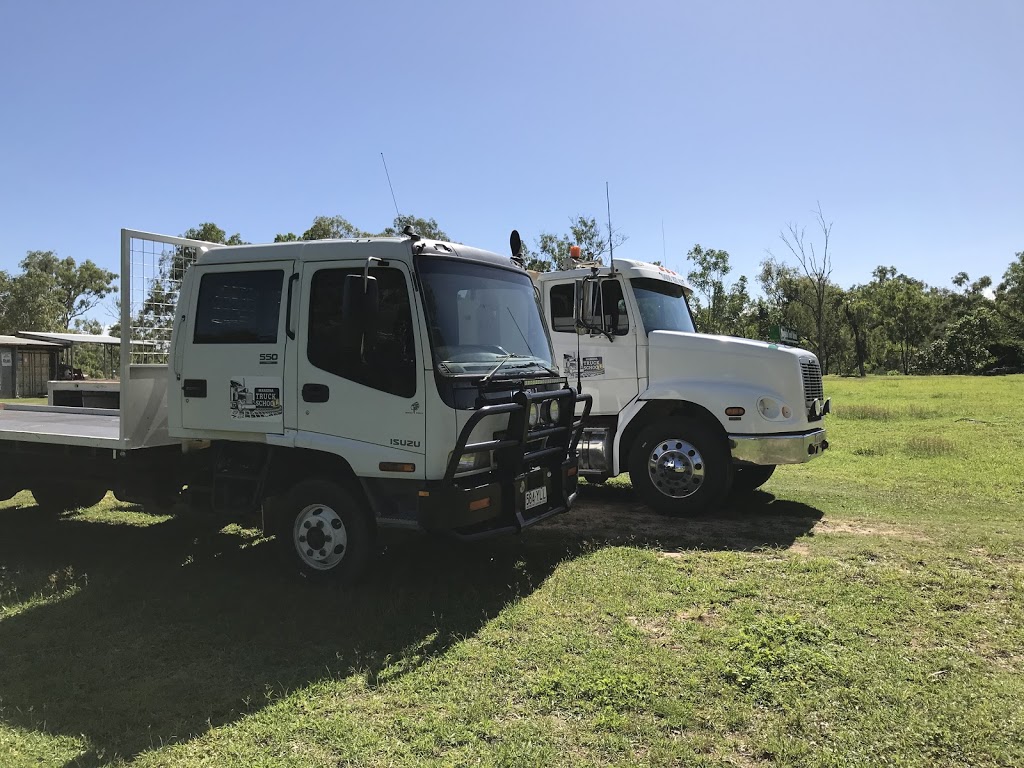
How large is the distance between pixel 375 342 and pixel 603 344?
3.90m

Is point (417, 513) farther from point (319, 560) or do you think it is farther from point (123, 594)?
point (123, 594)

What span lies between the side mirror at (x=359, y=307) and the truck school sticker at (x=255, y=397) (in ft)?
2.95

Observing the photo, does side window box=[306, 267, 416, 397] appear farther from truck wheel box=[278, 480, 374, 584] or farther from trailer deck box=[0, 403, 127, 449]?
trailer deck box=[0, 403, 127, 449]

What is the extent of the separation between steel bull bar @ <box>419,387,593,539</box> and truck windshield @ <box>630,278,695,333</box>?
240 centimetres

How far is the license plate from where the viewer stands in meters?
5.79

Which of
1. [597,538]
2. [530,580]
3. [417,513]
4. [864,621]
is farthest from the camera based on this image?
[597,538]

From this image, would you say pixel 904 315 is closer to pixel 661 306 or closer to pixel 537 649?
pixel 661 306

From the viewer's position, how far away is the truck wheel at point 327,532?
5496 mm

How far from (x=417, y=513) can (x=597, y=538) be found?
2.71 metres

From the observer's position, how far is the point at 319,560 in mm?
5684

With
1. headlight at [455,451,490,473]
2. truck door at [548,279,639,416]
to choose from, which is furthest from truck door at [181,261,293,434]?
truck door at [548,279,639,416]

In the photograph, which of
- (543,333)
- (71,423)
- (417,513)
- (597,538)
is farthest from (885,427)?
(71,423)

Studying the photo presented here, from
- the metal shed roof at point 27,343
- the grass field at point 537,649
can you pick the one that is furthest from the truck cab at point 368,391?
the metal shed roof at point 27,343

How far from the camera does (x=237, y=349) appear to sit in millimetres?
5902
